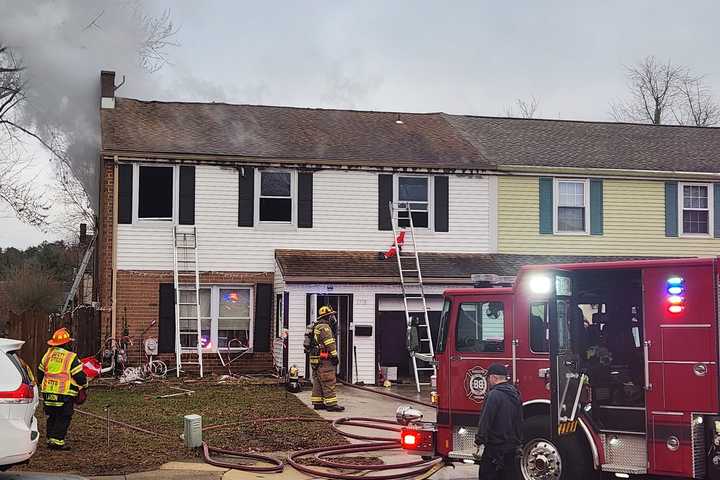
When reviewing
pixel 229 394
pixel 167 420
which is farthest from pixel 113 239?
pixel 167 420

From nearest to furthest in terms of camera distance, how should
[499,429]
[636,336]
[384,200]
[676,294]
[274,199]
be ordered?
[499,429] → [676,294] → [636,336] → [274,199] → [384,200]

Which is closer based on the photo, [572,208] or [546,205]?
[546,205]

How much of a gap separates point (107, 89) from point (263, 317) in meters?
7.22

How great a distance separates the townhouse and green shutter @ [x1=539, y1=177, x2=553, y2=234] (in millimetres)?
34

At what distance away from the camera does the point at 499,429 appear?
8258mm

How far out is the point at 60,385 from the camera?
11375mm

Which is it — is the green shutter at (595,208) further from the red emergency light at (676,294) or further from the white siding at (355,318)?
the red emergency light at (676,294)

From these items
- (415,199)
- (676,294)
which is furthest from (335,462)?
(415,199)

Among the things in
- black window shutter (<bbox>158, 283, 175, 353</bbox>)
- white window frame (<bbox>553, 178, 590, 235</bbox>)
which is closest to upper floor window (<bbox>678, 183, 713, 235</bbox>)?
white window frame (<bbox>553, 178, 590, 235</bbox>)

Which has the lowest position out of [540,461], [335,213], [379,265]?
[540,461]

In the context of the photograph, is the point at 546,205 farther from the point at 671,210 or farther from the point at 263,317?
the point at 263,317

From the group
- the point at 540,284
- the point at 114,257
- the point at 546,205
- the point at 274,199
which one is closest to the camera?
the point at 540,284

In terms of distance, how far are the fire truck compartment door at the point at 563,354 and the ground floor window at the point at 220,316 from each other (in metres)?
12.7

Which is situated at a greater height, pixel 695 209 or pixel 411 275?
pixel 695 209
